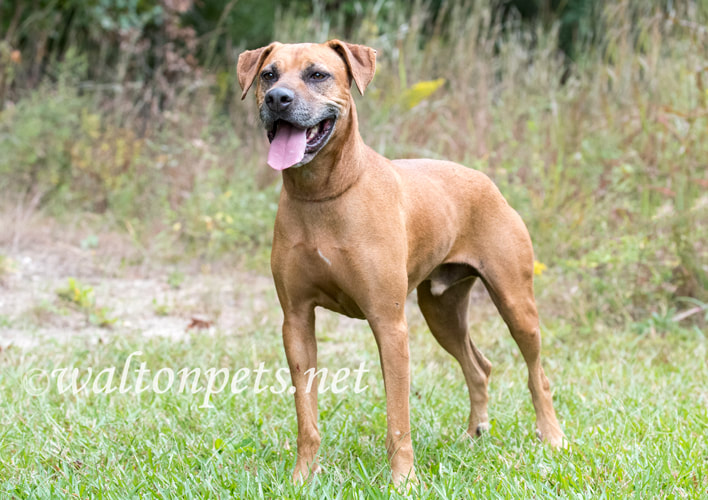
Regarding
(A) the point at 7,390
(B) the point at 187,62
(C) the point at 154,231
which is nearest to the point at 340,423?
(A) the point at 7,390

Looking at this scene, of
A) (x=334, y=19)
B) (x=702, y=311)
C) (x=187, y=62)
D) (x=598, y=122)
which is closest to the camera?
(x=702, y=311)

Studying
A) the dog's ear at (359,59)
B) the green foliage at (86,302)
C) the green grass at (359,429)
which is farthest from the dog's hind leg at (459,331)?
the green foliage at (86,302)

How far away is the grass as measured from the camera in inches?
130

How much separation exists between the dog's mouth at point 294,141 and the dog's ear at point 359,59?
30 cm

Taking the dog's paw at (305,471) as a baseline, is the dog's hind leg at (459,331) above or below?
above

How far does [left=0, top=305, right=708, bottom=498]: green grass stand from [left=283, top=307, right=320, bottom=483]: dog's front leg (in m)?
0.10

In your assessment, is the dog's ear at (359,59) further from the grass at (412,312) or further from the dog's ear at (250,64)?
the grass at (412,312)

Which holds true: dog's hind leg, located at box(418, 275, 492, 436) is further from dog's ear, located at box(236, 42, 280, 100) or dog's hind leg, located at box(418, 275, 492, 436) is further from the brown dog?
dog's ear, located at box(236, 42, 280, 100)

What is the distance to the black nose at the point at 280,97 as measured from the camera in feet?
9.76

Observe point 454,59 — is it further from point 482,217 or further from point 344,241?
point 344,241

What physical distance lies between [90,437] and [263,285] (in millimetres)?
3309

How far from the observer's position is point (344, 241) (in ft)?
10.3

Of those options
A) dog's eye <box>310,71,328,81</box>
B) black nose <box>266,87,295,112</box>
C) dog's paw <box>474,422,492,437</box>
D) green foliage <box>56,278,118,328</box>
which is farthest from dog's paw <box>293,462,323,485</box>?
green foliage <box>56,278,118,328</box>

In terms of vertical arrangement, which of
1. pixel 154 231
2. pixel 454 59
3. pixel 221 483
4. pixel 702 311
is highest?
pixel 454 59
